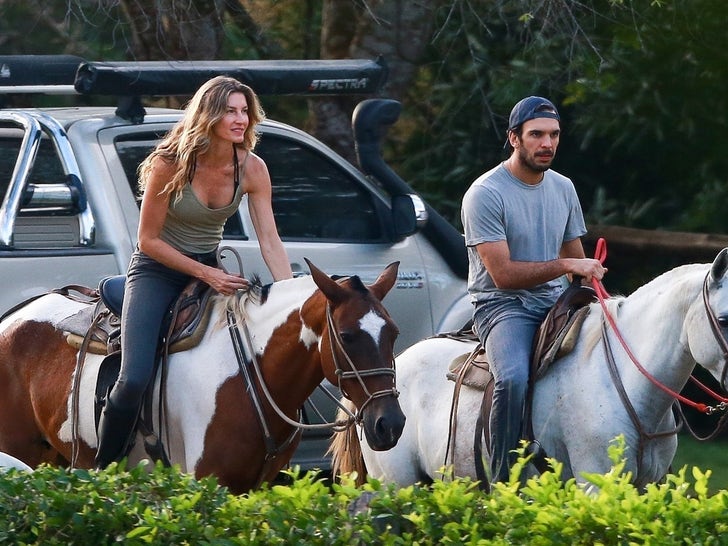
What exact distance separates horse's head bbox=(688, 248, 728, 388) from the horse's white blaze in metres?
1.19

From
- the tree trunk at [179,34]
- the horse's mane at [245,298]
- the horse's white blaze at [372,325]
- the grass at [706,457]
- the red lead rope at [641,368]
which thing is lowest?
the grass at [706,457]

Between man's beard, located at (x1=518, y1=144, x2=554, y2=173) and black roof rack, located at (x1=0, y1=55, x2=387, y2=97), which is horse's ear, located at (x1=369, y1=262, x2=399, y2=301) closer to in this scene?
man's beard, located at (x1=518, y1=144, x2=554, y2=173)

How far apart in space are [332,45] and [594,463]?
270 inches

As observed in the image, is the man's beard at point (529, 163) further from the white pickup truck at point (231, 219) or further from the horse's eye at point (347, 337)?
the white pickup truck at point (231, 219)

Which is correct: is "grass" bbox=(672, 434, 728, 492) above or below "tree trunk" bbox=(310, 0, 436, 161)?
below

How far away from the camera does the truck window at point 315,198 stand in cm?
888

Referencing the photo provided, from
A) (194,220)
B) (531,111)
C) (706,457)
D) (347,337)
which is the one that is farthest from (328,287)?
(706,457)

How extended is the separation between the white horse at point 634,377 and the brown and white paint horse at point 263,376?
1.94ft

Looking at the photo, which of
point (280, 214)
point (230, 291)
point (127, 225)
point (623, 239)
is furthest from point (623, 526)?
point (623, 239)

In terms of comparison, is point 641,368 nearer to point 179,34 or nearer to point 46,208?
point 46,208

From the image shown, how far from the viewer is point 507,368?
603 centimetres

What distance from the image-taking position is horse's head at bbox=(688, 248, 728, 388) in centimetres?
549

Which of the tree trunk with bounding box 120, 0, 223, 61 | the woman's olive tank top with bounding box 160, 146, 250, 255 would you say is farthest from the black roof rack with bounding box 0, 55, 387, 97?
the tree trunk with bounding box 120, 0, 223, 61

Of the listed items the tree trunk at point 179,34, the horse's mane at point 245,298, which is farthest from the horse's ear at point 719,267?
the tree trunk at point 179,34
